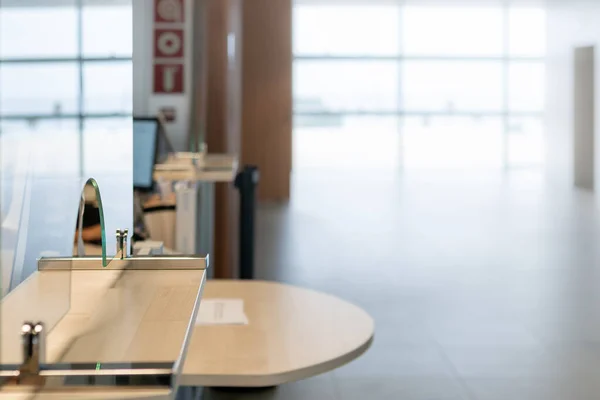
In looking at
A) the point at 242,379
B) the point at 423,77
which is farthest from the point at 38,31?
the point at 423,77

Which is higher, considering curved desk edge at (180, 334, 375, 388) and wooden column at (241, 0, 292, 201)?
wooden column at (241, 0, 292, 201)

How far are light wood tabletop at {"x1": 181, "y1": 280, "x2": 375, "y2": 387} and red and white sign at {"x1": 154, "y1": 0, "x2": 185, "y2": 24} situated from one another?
3.03 metres

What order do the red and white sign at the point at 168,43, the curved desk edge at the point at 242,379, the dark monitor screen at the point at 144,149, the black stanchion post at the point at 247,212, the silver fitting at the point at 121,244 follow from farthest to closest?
the red and white sign at the point at 168,43 → the black stanchion post at the point at 247,212 → the dark monitor screen at the point at 144,149 → the curved desk edge at the point at 242,379 → the silver fitting at the point at 121,244

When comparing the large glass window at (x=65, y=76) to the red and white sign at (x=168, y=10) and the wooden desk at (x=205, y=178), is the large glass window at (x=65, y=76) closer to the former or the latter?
the wooden desk at (x=205, y=178)

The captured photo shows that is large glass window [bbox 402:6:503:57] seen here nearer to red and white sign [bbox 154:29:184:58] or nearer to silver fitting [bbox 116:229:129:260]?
red and white sign [bbox 154:29:184:58]

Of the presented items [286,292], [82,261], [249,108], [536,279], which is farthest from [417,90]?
[82,261]

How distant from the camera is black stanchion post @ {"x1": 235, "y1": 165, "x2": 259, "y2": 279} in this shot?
4672 millimetres

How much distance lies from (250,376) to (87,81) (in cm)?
92

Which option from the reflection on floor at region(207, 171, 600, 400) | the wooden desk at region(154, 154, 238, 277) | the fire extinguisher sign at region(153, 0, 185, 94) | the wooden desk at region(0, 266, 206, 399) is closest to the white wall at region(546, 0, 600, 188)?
the reflection on floor at region(207, 171, 600, 400)

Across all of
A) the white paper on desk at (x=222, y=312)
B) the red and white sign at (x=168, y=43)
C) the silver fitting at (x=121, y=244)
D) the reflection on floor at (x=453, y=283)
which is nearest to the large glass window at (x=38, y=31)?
the silver fitting at (x=121, y=244)

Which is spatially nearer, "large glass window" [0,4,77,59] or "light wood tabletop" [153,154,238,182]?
"large glass window" [0,4,77,59]

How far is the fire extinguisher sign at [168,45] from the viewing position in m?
5.44

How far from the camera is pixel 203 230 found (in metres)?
5.70

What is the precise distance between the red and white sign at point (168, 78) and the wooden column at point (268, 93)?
7.34 meters
